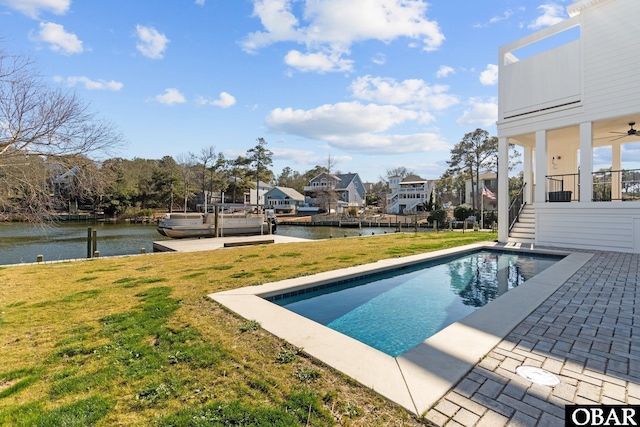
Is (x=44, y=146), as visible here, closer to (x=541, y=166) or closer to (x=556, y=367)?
(x=556, y=367)

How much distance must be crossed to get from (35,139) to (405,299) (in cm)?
856

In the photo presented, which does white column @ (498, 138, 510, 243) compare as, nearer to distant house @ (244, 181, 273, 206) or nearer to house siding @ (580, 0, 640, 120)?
house siding @ (580, 0, 640, 120)

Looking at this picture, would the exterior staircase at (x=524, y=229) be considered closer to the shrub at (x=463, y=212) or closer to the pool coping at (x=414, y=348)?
the pool coping at (x=414, y=348)

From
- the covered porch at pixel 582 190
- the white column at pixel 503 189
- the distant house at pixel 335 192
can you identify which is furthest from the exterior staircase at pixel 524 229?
the distant house at pixel 335 192

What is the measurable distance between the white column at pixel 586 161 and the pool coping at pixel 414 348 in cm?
557

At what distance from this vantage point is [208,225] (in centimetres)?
1864

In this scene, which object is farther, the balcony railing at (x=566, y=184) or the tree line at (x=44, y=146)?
the balcony railing at (x=566, y=184)

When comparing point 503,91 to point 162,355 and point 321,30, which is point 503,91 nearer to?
point 321,30

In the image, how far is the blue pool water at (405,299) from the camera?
4090 millimetres

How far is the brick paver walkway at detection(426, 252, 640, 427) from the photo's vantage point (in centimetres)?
195

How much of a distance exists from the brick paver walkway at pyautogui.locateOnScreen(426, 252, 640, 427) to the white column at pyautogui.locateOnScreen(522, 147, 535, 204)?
9.35m

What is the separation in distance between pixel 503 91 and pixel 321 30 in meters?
6.85

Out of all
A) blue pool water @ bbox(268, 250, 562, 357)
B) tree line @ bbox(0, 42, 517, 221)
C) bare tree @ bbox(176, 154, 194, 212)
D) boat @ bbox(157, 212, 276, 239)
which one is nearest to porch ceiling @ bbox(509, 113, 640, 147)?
blue pool water @ bbox(268, 250, 562, 357)

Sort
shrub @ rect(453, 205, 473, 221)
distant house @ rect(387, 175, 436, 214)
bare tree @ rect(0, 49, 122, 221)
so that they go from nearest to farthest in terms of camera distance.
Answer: bare tree @ rect(0, 49, 122, 221) → shrub @ rect(453, 205, 473, 221) → distant house @ rect(387, 175, 436, 214)
